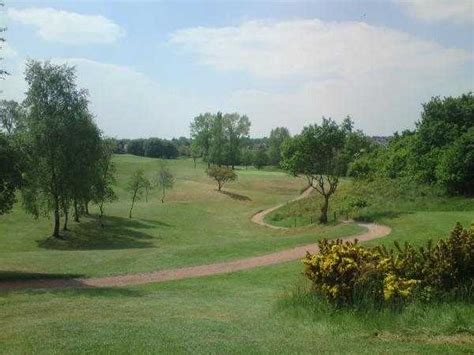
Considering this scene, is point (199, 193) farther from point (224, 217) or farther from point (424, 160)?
point (424, 160)

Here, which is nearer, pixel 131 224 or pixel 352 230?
pixel 352 230

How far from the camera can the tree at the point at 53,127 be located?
120ft

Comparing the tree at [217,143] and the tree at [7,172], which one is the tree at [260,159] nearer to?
the tree at [217,143]

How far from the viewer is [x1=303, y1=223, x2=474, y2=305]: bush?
951 centimetres

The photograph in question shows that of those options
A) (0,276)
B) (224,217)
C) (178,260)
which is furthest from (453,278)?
(224,217)

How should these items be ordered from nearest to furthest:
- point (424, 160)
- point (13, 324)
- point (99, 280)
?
point (13, 324)
point (99, 280)
point (424, 160)

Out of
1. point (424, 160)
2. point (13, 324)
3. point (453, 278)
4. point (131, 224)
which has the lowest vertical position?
point (131, 224)

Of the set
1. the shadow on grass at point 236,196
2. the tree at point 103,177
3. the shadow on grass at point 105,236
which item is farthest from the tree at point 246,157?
the tree at point 103,177

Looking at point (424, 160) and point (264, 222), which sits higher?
point (424, 160)

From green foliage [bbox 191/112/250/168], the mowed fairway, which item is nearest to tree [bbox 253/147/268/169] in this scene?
green foliage [bbox 191/112/250/168]

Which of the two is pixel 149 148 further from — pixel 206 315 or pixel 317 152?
pixel 206 315

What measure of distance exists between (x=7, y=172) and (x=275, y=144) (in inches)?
4469

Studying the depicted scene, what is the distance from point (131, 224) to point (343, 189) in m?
20.5

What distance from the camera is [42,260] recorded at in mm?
24391
